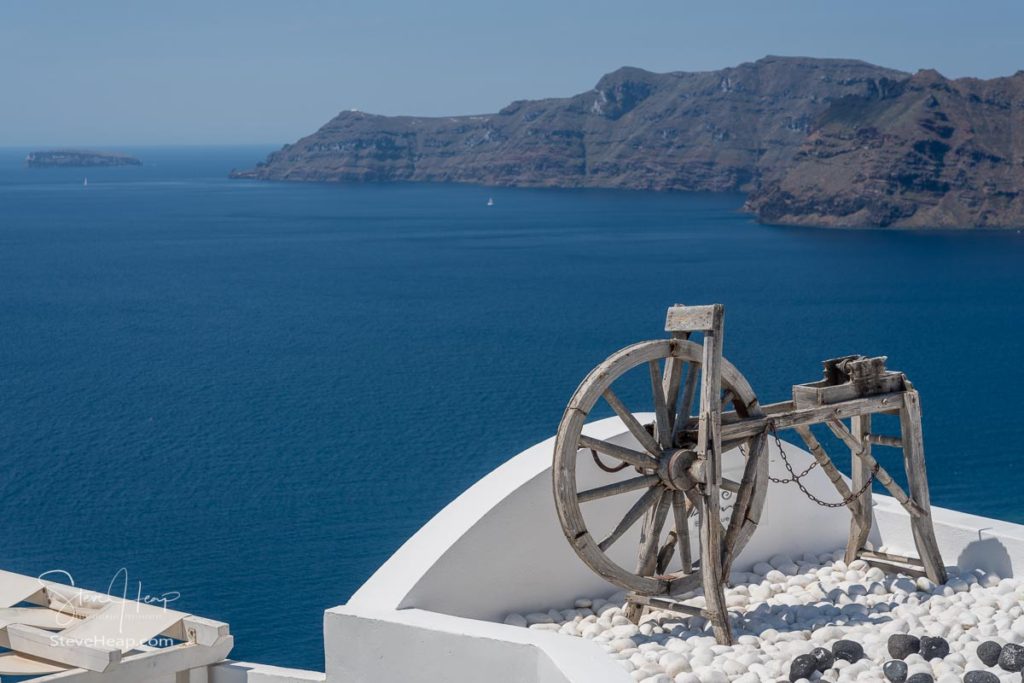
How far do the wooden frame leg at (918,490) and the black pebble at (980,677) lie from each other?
8.53ft

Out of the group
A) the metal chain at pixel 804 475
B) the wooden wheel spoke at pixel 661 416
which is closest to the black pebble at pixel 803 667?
the wooden wheel spoke at pixel 661 416

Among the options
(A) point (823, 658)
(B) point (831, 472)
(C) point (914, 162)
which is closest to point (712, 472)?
(A) point (823, 658)

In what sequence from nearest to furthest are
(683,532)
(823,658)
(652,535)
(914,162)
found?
(823,658), (652,535), (683,532), (914,162)

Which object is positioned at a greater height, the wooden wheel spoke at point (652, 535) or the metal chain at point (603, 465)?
→ the metal chain at point (603, 465)

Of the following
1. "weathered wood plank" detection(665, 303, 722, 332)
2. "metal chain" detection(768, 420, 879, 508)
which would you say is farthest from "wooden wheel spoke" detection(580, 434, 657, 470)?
"metal chain" detection(768, 420, 879, 508)

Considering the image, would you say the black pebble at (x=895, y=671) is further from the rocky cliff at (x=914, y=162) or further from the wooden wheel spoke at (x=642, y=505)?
the rocky cliff at (x=914, y=162)

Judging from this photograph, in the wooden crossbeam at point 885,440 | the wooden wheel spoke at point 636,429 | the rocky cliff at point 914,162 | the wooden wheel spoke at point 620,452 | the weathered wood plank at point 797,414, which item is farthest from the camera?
the rocky cliff at point 914,162

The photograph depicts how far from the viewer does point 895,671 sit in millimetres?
8719

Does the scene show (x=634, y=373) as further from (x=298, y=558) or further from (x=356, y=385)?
(x=298, y=558)

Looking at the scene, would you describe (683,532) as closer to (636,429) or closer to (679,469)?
(679,469)

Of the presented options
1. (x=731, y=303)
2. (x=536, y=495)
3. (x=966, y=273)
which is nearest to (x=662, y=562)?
(x=536, y=495)

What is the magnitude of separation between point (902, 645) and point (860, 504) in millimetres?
2476

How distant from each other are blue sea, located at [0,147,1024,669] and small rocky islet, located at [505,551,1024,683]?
1218cm

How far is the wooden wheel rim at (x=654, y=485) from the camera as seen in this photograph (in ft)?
30.2
